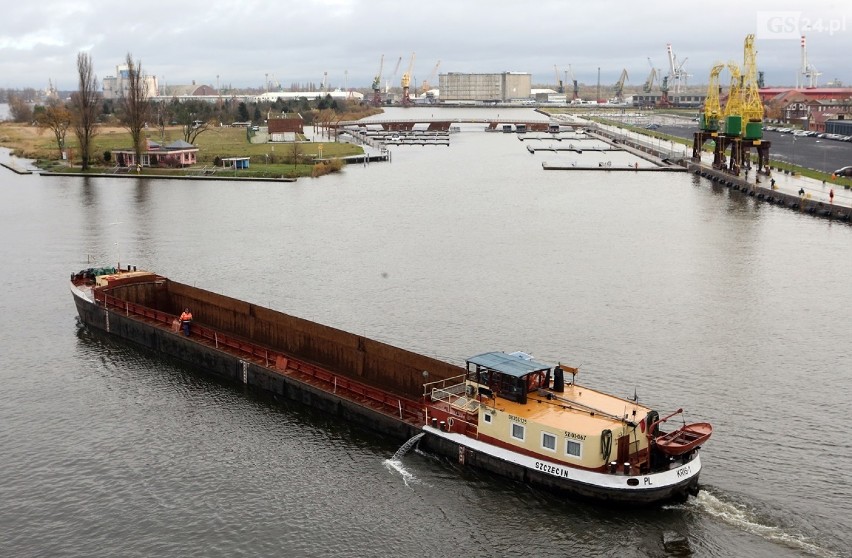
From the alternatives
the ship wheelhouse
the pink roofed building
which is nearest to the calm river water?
the ship wheelhouse

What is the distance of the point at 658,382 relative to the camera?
93.8 feet

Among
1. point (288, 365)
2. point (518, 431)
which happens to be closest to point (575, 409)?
point (518, 431)

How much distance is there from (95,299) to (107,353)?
3292 millimetres

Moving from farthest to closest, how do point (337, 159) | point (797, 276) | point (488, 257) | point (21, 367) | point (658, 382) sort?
point (337, 159) → point (488, 257) → point (797, 276) → point (21, 367) → point (658, 382)

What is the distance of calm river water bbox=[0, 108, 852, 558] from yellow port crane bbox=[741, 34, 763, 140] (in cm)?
2200

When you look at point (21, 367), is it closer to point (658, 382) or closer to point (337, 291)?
point (337, 291)

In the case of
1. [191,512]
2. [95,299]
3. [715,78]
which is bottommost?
[191,512]

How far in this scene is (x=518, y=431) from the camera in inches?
854

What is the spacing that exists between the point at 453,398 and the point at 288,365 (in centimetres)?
698

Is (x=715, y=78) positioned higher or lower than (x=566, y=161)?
higher

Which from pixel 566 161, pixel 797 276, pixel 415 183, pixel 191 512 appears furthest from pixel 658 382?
pixel 566 161

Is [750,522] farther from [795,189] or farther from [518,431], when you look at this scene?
[795,189]

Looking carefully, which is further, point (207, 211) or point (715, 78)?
point (715, 78)

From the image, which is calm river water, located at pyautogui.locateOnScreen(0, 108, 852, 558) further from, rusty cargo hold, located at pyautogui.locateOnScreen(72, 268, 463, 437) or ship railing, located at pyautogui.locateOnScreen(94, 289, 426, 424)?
ship railing, located at pyautogui.locateOnScreen(94, 289, 426, 424)
